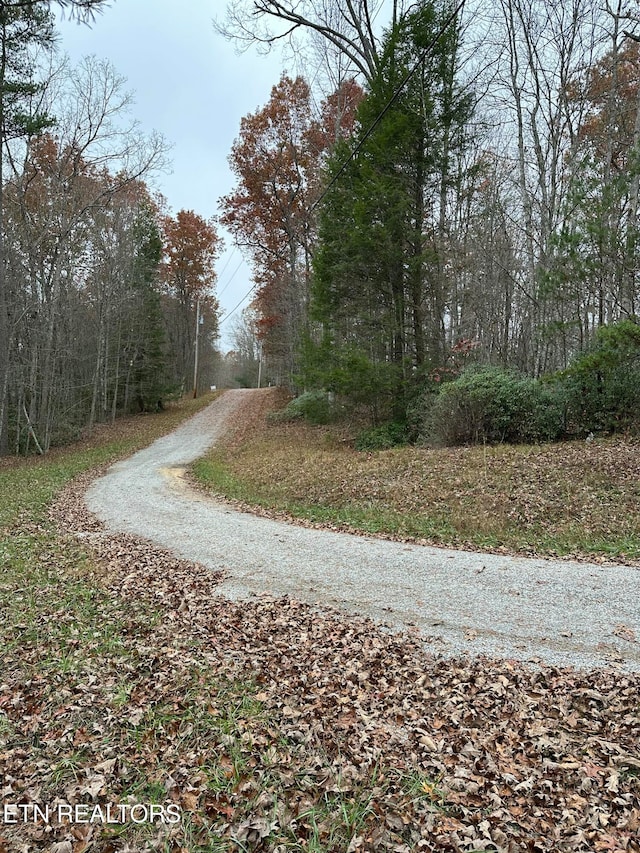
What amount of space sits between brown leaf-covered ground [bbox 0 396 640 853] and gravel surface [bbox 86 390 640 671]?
0.37 m

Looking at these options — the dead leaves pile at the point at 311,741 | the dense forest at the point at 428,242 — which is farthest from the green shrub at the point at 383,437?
the dead leaves pile at the point at 311,741

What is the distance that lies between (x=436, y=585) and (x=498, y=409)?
6564 mm

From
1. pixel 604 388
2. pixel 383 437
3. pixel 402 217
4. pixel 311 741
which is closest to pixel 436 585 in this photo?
pixel 311 741

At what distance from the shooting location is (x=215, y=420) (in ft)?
81.3

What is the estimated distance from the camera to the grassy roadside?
6660 mm

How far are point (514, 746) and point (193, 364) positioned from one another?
38091mm

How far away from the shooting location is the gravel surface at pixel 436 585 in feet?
13.0

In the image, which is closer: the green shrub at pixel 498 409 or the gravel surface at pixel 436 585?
the gravel surface at pixel 436 585

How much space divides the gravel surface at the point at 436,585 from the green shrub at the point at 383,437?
498 cm

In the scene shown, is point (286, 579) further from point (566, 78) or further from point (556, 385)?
point (566, 78)

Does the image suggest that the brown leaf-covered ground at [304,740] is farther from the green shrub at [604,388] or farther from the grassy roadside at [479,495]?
the green shrub at [604,388]

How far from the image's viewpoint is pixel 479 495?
26.2 feet

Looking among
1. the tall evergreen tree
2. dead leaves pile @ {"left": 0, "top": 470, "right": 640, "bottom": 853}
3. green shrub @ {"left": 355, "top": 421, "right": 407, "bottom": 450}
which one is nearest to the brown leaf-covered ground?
dead leaves pile @ {"left": 0, "top": 470, "right": 640, "bottom": 853}

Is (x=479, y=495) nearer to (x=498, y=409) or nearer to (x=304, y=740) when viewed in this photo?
(x=498, y=409)
